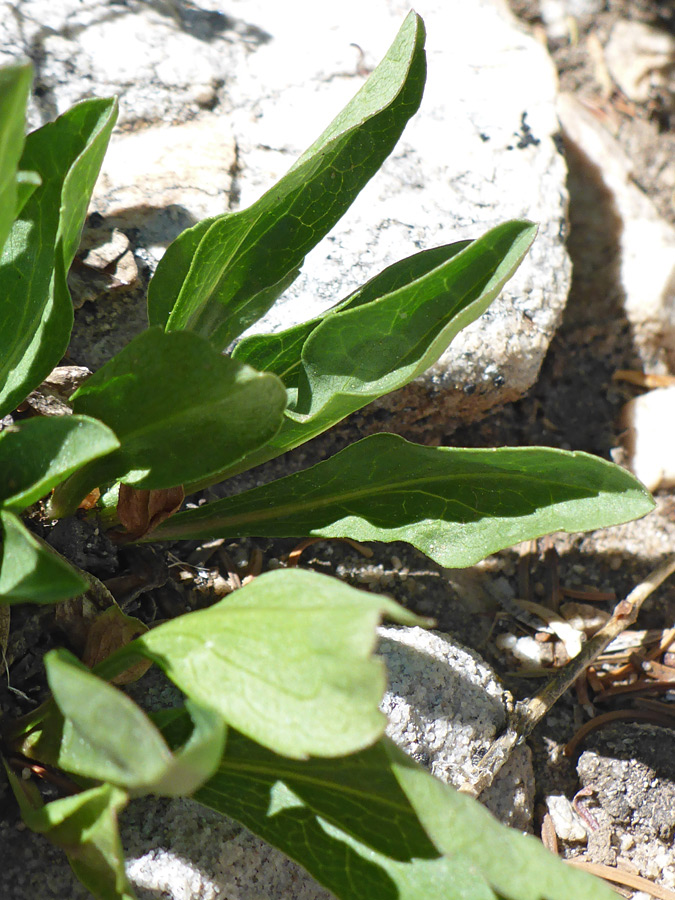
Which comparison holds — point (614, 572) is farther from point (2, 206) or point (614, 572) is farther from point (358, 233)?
point (2, 206)

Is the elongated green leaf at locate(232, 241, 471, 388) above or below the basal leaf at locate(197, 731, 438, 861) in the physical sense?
above

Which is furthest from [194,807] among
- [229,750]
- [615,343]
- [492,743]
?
[615,343]

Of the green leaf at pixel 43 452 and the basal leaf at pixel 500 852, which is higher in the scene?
the green leaf at pixel 43 452


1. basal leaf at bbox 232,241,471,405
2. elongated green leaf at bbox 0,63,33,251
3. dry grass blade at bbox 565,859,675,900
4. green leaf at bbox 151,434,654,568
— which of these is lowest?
dry grass blade at bbox 565,859,675,900

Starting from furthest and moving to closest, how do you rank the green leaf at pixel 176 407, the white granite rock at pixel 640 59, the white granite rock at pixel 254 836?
the white granite rock at pixel 640 59, the white granite rock at pixel 254 836, the green leaf at pixel 176 407

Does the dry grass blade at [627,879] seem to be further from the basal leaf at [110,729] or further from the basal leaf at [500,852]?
the basal leaf at [110,729]

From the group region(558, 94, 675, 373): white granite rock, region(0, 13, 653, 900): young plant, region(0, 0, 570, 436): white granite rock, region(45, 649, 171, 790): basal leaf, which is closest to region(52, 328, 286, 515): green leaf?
region(0, 13, 653, 900): young plant

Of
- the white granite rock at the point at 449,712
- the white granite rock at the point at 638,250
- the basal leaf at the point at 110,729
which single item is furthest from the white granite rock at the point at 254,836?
the white granite rock at the point at 638,250

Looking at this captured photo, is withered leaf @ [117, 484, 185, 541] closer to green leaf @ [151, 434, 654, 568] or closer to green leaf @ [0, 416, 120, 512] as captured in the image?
green leaf @ [151, 434, 654, 568]
